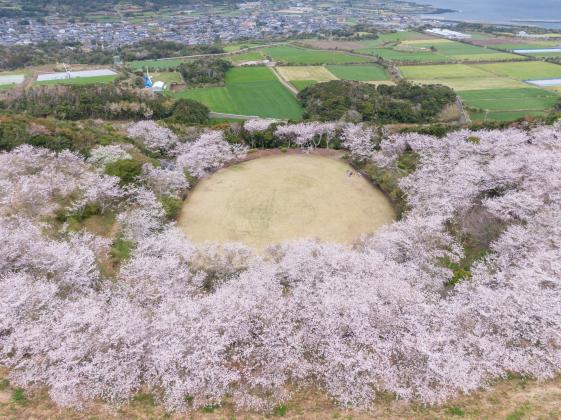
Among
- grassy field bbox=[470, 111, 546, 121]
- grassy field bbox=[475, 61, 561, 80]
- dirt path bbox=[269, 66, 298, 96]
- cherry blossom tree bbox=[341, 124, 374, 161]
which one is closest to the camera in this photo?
cherry blossom tree bbox=[341, 124, 374, 161]

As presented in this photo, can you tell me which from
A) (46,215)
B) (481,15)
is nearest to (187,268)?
(46,215)

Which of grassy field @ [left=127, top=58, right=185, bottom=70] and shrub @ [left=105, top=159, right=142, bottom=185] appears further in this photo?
grassy field @ [left=127, top=58, right=185, bottom=70]

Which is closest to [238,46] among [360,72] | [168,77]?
[168,77]

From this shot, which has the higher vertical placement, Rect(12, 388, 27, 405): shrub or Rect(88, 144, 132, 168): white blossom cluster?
Rect(88, 144, 132, 168): white blossom cluster

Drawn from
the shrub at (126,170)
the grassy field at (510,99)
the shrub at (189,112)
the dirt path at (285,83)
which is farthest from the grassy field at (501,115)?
the shrub at (126,170)

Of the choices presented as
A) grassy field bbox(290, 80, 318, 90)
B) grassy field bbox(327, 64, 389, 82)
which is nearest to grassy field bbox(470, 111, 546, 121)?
grassy field bbox(327, 64, 389, 82)

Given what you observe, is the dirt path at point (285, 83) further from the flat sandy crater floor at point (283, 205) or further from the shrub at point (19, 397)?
the shrub at point (19, 397)

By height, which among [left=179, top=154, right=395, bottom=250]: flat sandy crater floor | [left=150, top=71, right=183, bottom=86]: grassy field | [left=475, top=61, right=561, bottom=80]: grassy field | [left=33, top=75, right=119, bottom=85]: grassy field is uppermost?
[left=475, top=61, right=561, bottom=80]: grassy field

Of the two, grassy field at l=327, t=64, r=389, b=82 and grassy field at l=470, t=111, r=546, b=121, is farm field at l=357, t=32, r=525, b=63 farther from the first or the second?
grassy field at l=470, t=111, r=546, b=121
